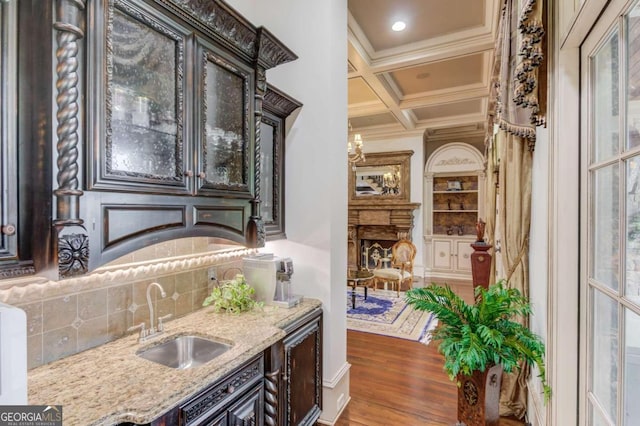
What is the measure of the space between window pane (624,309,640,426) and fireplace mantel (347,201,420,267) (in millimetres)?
5704

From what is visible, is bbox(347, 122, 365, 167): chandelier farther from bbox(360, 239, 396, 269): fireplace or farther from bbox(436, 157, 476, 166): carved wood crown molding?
bbox(436, 157, 476, 166): carved wood crown molding

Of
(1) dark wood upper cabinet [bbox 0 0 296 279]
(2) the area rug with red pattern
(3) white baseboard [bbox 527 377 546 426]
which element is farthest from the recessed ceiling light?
(3) white baseboard [bbox 527 377 546 426]

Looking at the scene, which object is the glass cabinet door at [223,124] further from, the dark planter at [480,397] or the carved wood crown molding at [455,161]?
the carved wood crown molding at [455,161]

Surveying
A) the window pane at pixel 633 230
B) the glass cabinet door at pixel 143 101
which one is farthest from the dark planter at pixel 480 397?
the glass cabinet door at pixel 143 101

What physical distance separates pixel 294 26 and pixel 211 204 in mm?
1844

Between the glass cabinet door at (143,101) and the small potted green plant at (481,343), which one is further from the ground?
the glass cabinet door at (143,101)

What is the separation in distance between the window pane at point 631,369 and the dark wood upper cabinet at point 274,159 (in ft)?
6.30

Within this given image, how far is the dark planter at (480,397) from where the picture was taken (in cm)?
175

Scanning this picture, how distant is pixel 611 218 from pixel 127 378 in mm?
2043

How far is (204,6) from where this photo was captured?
5.08ft

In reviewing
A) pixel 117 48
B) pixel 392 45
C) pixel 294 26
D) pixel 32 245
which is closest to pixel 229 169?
pixel 117 48

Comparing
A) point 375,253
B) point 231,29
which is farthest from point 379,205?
point 231,29

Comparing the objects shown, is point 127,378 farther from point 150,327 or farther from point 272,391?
point 272,391

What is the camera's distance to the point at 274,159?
2.41 metres
